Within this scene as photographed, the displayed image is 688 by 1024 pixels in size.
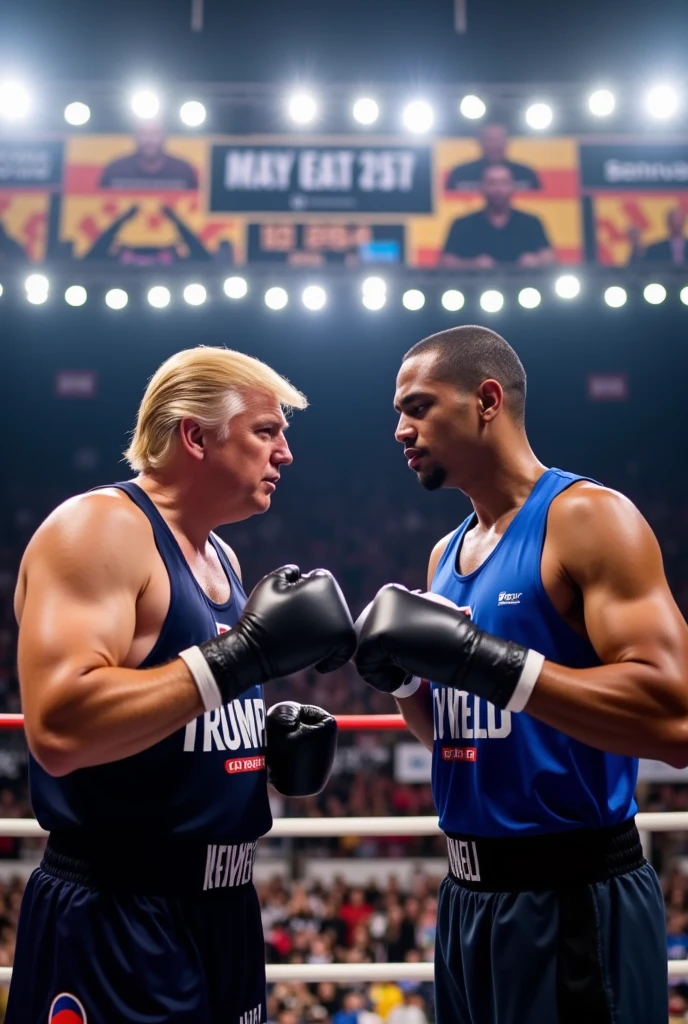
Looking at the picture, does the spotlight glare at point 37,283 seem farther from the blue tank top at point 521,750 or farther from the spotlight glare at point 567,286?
the blue tank top at point 521,750

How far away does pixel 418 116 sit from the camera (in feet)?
24.0

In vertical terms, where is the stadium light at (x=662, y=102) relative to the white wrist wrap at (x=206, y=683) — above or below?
above

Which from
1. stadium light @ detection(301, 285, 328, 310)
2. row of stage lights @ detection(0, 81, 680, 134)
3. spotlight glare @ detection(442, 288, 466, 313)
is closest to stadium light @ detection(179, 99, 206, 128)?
row of stage lights @ detection(0, 81, 680, 134)

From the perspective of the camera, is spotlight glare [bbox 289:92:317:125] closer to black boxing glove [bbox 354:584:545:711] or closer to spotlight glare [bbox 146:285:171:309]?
spotlight glare [bbox 146:285:171:309]

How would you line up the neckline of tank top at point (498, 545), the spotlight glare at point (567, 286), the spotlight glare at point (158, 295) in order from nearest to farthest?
the neckline of tank top at point (498, 545) → the spotlight glare at point (567, 286) → the spotlight glare at point (158, 295)

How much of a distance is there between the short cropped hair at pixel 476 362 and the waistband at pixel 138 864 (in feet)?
3.41

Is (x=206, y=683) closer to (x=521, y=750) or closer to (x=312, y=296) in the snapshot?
(x=521, y=750)

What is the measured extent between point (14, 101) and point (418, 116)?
3326 mm

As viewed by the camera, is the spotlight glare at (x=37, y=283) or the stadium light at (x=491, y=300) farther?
the stadium light at (x=491, y=300)

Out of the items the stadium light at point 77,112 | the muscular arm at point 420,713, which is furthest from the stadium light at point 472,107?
the muscular arm at point 420,713

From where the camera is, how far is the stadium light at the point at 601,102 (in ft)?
23.5

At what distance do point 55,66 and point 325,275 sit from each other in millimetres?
3415

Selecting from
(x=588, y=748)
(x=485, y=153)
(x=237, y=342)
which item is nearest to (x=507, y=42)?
(x=485, y=153)

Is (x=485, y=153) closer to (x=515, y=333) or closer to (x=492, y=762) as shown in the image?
(x=515, y=333)
